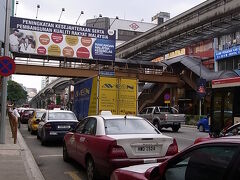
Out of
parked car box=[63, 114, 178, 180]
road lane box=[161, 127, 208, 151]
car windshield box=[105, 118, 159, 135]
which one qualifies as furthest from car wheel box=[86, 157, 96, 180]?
road lane box=[161, 127, 208, 151]

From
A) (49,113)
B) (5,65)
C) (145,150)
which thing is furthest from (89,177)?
(49,113)

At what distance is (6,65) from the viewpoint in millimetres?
12414

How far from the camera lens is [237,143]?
313cm

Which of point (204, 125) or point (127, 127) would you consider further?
point (204, 125)

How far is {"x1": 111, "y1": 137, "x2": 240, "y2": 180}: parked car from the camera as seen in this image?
10.1 feet

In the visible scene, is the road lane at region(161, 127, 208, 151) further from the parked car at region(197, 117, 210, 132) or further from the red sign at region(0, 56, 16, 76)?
the red sign at region(0, 56, 16, 76)

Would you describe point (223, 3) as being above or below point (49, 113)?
above

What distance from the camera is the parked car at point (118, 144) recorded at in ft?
23.5

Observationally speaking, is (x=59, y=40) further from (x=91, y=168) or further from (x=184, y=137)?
(x=91, y=168)

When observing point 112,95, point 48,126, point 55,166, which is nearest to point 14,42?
point 112,95

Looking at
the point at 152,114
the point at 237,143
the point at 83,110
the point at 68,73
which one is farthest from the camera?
the point at 68,73

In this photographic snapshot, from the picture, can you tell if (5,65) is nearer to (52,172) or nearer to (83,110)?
(52,172)

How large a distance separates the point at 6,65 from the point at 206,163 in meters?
10.3

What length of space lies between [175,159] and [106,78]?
14596 millimetres
